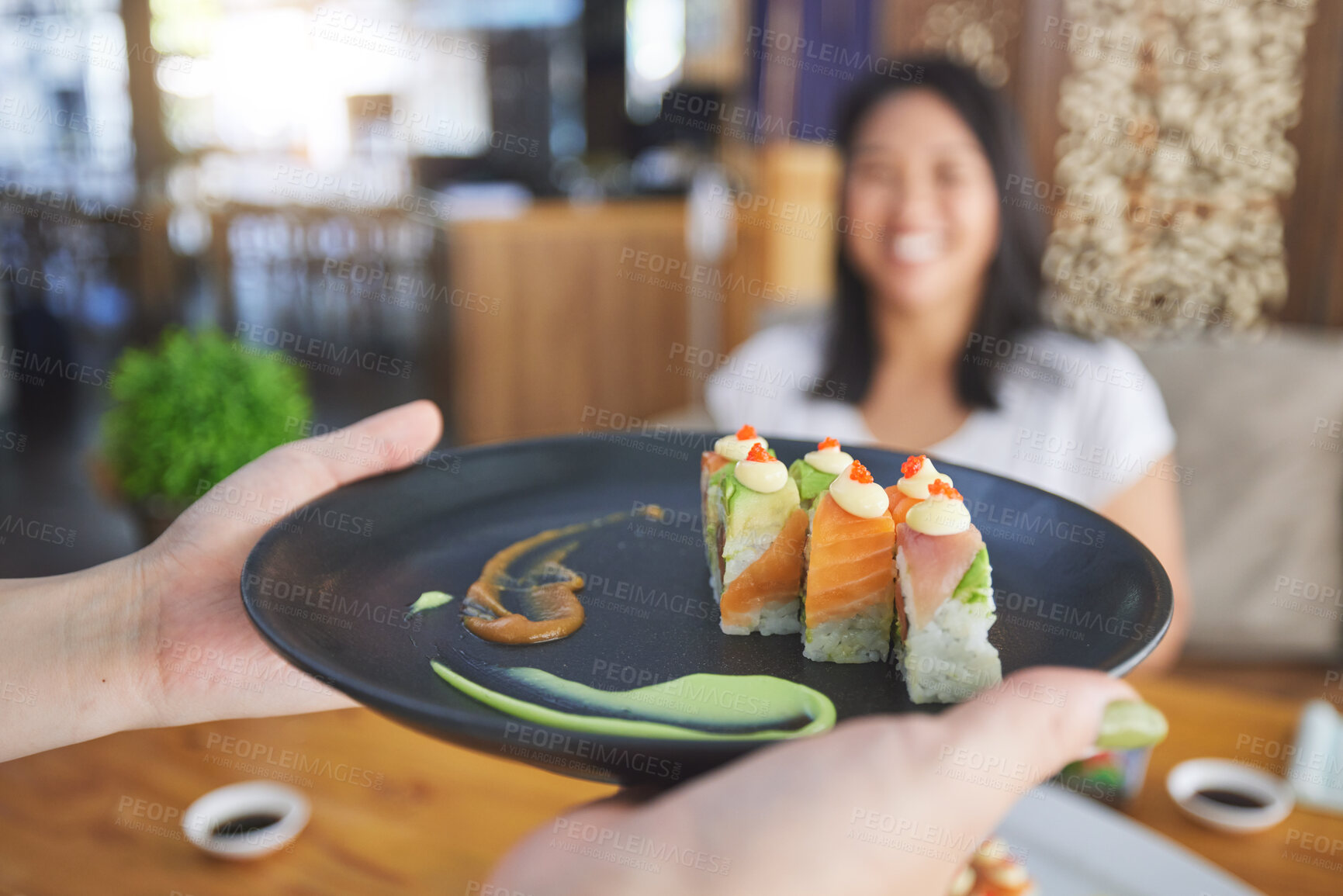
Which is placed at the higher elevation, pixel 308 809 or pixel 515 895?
pixel 515 895

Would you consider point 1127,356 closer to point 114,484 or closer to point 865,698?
point 865,698

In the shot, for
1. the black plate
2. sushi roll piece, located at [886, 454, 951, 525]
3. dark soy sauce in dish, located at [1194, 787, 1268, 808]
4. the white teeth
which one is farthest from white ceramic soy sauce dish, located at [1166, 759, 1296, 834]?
the white teeth

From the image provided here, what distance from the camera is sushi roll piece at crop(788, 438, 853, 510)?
1204mm

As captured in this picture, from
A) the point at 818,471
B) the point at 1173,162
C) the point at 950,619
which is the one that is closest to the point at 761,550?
the point at 818,471

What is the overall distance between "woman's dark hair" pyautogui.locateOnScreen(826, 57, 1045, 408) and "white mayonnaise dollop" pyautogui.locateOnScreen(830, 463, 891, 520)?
1.50 m

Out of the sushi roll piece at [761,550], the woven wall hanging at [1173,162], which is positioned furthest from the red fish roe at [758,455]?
the woven wall hanging at [1173,162]

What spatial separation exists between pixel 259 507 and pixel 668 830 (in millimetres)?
811

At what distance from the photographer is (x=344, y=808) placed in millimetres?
1554

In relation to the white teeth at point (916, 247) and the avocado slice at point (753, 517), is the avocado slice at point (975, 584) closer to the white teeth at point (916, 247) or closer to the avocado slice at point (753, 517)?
the avocado slice at point (753, 517)

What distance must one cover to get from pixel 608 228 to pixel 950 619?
4.77m

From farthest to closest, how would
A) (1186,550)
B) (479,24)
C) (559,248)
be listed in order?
(479,24) < (559,248) < (1186,550)

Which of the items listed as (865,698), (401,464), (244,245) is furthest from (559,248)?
(865,698)

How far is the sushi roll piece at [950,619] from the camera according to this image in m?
0.94

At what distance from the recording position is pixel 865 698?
950mm
